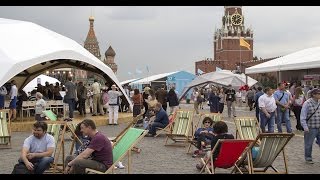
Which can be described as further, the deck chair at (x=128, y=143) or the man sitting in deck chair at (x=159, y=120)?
the man sitting in deck chair at (x=159, y=120)

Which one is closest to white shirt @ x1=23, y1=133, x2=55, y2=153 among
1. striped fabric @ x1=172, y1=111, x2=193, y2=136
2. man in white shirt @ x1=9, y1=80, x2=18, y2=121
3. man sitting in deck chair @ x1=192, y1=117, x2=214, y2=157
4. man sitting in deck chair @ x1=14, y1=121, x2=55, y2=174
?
man sitting in deck chair @ x1=14, y1=121, x2=55, y2=174

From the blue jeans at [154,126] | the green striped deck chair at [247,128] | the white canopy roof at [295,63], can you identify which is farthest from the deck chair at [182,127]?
the white canopy roof at [295,63]

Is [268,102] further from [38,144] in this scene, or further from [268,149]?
[38,144]

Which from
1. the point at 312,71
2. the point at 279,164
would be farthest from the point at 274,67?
the point at 279,164

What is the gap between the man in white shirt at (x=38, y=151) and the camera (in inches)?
291

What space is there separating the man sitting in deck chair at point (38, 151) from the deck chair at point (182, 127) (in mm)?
5340

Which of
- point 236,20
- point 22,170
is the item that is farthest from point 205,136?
point 236,20

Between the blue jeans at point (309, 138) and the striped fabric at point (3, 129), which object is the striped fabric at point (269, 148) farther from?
the striped fabric at point (3, 129)

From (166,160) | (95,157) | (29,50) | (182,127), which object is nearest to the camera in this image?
(95,157)

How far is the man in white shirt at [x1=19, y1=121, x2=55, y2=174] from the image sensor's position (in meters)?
7.39

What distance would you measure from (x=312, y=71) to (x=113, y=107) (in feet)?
61.5

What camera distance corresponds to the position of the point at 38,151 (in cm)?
756

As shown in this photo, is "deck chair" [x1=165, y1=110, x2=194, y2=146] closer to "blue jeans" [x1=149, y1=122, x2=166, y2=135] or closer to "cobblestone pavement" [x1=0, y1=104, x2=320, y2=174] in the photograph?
"cobblestone pavement" [x1=0, y1=104, x2=320, y2=174]

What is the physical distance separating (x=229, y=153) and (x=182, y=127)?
17.0 feet
